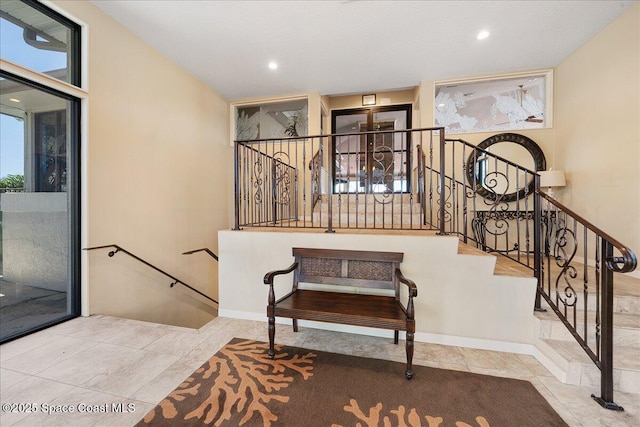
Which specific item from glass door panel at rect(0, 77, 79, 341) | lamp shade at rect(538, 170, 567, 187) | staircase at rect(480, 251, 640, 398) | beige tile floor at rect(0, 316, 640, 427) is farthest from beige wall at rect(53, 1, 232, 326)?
lamp shade at rect(538, 170, 567, 187)

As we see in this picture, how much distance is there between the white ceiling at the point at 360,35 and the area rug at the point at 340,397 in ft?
12.3

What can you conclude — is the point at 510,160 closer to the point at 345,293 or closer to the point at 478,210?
the point at 478,210

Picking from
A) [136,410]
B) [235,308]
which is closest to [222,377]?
[136,410]

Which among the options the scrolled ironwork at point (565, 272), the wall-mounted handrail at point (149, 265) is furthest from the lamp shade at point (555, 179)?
the wall-mounted handrail at point (149, 265)

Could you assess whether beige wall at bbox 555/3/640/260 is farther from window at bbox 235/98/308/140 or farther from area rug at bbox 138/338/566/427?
window at bbox 235/98/308/140

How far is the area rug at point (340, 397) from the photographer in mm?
1530

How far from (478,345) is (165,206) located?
4397 mm

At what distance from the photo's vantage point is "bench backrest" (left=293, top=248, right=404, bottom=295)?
8.15 ft

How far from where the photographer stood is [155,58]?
3691mm

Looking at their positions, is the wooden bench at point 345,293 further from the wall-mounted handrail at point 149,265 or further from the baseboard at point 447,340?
the wall-mounted handrail at point 149,265

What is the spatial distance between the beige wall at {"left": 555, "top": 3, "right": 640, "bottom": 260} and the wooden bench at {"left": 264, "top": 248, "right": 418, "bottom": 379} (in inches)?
118

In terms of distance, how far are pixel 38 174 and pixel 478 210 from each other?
5972mm

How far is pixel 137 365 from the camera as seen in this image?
1.98 meters

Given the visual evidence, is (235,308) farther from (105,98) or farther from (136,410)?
(105,98)
